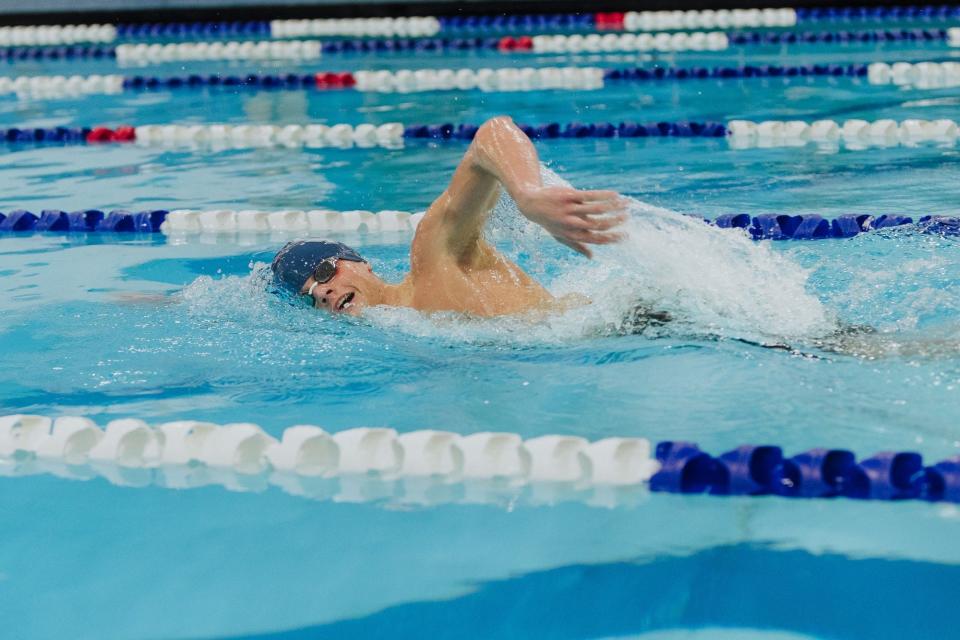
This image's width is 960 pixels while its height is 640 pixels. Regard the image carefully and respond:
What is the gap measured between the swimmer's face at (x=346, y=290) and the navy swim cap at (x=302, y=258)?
4 centimetres

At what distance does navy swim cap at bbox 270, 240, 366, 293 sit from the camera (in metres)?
3.79

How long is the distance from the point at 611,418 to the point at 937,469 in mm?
774

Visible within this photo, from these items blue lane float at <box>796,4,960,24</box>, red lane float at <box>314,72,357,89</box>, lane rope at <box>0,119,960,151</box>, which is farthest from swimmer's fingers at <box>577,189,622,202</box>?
blue lane float at <box>796,4,960,24</box>

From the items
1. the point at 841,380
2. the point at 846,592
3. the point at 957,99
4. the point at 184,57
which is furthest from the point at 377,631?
the point at 184,57

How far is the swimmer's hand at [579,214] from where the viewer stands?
2660 mm

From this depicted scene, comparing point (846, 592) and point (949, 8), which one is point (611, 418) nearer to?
point (846, 592)

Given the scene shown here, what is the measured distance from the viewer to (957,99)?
717 cm

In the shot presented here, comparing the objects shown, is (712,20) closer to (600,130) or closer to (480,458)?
(600,130)

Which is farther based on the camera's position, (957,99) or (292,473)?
(957,99)

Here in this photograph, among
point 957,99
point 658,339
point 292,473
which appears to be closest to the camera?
point 292,473

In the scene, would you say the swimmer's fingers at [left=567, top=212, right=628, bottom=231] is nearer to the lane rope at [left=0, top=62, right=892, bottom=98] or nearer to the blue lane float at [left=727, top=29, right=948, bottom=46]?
the lane rope at [left=0, top=62, right=892, bottom=98]

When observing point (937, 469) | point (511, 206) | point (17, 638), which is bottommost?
point (17, 638)

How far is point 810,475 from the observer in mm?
2639

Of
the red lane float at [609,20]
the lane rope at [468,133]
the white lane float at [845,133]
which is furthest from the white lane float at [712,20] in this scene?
the white lane float at [845,133]
